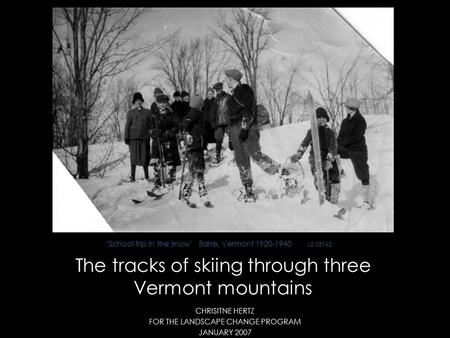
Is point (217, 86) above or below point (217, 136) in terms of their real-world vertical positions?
above

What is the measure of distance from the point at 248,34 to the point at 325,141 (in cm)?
121

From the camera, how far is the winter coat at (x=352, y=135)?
18.1 ft

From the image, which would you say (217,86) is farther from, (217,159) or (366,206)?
(366,206)

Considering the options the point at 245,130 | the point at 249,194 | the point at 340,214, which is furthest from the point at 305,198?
the point at 245,130

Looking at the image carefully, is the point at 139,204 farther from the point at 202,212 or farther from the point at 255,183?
the point at 255,183

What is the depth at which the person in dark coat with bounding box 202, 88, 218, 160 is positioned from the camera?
18.8ft

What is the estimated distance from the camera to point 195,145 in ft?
19.1

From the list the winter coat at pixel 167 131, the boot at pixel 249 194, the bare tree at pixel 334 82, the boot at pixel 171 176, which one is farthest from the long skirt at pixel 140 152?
the bare tree at pixel 334 82

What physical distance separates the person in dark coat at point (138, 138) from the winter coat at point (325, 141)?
1.51 metres

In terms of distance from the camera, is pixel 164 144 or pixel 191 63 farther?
pixel 164 144

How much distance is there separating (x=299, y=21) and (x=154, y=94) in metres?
1.52

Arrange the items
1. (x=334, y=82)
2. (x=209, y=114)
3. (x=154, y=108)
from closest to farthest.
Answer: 1. (x=334, y=82)
2. (x=209, y=114)
3. (x=154, y=108)

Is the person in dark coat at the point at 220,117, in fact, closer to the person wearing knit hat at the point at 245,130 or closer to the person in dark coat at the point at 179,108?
the person wearing knit hat at the point at 245,130

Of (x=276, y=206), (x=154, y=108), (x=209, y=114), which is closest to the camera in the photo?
(x=276, y=206)
